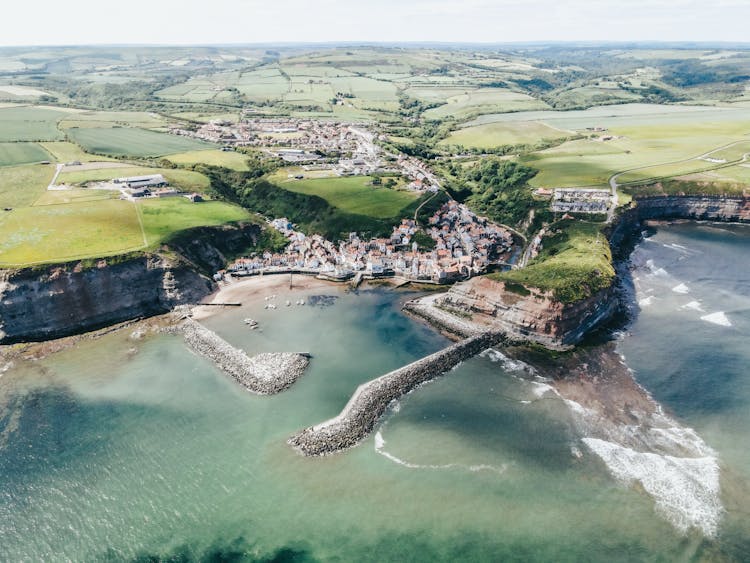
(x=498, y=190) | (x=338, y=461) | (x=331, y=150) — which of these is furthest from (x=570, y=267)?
(x=331, y=150)

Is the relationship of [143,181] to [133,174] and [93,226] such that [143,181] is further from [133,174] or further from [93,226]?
[93,226]

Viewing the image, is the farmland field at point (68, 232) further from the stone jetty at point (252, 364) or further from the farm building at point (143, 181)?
the stone jetty at point (252, 364)

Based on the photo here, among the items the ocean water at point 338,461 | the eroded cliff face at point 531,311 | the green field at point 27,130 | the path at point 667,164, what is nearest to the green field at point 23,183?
the green field at point 27,130

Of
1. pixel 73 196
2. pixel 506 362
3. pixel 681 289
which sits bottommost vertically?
pixel 506 362

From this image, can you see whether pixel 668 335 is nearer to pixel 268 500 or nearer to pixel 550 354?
pixel 550 354

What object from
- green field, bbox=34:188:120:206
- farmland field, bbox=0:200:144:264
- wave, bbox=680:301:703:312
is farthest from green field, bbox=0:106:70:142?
wave, bbox=680:301:703:312

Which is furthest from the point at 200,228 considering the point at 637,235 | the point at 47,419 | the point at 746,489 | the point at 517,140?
the point at 517,140
